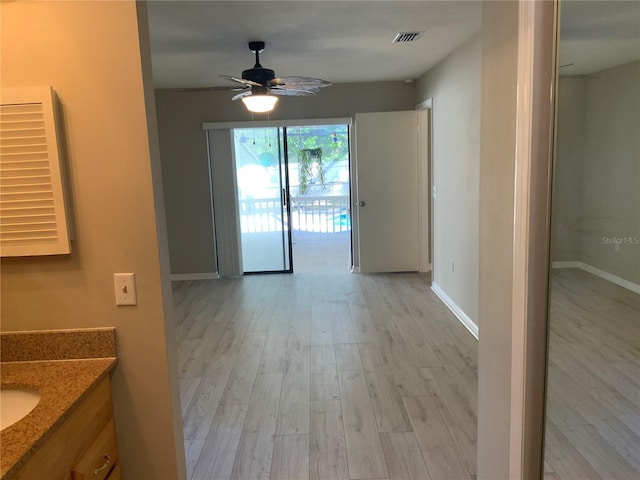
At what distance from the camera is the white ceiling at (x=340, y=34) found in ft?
4.54

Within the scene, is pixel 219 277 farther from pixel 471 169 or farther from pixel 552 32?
pixel 552 32

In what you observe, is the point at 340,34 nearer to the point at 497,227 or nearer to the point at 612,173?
the point at 497,227

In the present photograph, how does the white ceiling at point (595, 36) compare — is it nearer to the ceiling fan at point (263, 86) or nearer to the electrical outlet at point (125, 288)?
the electrical outlet at point (125, 288)

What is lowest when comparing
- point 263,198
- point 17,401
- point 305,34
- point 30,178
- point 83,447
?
point 83,447

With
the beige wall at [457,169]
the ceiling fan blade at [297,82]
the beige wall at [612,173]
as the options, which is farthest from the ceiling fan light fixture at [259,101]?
the beige wall at [612,173]

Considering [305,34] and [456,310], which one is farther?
[456,310]

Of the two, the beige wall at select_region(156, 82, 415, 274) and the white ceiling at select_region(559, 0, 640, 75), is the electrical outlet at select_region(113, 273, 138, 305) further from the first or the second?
the beige wall at select_region(156, 82, 415, 274)

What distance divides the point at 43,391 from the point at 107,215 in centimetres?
55

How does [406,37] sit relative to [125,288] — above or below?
above

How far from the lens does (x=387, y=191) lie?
5852 millimetres

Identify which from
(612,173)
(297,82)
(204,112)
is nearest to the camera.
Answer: (612,173)

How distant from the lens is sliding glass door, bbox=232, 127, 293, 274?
606 cm

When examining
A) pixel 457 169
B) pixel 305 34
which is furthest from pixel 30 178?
pixel 457 169

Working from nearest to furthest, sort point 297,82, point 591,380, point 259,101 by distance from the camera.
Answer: point 591,380
point 297,82
point 259,101
